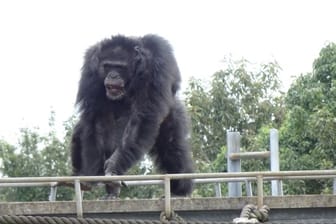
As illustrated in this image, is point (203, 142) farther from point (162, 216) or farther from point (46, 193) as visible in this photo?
point (162, 216)

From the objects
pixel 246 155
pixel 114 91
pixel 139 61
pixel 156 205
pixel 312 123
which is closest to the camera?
pixel 156 205

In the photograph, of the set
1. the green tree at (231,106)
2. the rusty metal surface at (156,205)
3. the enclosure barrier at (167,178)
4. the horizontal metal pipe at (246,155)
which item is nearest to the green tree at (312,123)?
the green tree at (231,106)

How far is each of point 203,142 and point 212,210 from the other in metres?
17.0

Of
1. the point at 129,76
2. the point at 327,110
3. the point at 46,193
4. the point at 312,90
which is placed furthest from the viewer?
the point at 46,193

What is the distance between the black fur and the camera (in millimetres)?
9109

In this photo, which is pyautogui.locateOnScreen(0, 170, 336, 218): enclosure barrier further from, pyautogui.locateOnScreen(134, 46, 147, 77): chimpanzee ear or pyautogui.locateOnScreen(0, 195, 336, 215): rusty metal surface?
pyautogui.locateOnScreen(134, 46, 147, 77): chimpanzee ear

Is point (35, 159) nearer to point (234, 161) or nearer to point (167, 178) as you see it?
point (234, 161)

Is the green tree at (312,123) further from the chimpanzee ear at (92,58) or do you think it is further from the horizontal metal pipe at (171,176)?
the horizontal metal pipe at (171,176)

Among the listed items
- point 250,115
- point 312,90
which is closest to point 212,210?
point 312,90

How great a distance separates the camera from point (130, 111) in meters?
9.40

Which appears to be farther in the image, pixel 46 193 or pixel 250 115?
pixel 250 115

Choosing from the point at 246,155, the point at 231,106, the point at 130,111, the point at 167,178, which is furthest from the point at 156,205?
the point at 231,106

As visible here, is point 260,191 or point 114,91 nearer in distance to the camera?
point 260,191

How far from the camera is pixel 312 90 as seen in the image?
1945 cm
